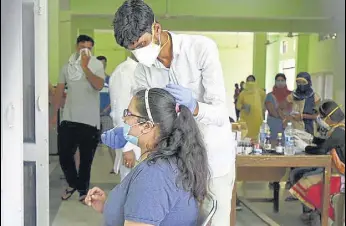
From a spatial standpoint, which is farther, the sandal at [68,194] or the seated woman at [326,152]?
the sandal at [68,194]

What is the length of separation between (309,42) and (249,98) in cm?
487

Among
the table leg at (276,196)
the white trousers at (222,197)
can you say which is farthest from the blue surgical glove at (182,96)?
the table leg at (276,196)

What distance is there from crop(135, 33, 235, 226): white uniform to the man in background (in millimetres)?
2142

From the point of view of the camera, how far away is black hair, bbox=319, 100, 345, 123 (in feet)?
10.1

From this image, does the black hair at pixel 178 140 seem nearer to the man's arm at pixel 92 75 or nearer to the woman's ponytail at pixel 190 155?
the woman's ponytail at pixel 190 155

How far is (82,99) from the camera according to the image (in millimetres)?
3830

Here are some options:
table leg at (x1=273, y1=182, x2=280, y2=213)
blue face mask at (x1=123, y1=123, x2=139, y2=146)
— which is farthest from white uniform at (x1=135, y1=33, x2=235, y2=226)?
table leg at (x1=273, y1=182, x2=280, y2=213)

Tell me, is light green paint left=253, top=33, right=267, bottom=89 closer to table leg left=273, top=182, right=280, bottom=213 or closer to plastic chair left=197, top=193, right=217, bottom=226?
table leg left=273, top=182, right=280, bottom=213

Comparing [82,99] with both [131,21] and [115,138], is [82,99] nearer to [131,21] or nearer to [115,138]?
[115,138]

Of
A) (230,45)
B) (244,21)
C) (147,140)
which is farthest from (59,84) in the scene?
(230,45)

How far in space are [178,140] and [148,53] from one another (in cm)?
44

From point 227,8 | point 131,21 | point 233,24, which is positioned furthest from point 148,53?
point 233,24

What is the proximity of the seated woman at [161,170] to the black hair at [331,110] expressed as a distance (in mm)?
1968

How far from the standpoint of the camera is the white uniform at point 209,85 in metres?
1.64
